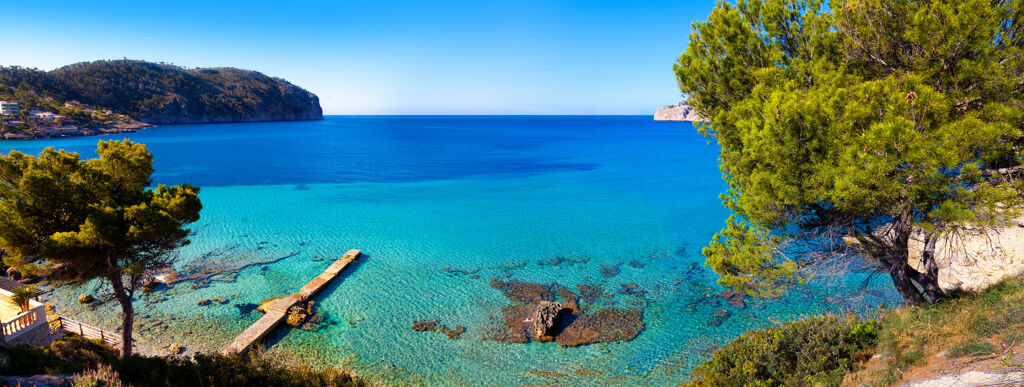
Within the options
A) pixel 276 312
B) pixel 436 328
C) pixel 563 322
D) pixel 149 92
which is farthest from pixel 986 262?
pixel 149 92

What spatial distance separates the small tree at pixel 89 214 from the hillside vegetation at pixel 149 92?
128m

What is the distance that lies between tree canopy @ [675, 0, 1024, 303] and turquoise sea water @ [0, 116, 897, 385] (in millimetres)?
5711

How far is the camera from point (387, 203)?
35906mm

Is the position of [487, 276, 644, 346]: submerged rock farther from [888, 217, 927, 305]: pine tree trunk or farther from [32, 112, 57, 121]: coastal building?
[32, 112, 57, 121]: coastal building

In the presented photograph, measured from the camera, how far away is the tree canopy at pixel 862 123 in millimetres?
7547

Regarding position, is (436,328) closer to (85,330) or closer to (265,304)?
(265,304)

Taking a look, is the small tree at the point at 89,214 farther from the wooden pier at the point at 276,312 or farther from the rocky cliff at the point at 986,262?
the rocky cliff at the point at 986,262

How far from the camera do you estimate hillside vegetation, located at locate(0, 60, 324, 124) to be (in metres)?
112

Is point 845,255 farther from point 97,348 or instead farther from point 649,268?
point 97,348

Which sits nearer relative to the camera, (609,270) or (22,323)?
(22,323)

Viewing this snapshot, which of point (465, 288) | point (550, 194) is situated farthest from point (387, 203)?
point (465, 288)

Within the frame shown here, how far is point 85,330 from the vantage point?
14102mm

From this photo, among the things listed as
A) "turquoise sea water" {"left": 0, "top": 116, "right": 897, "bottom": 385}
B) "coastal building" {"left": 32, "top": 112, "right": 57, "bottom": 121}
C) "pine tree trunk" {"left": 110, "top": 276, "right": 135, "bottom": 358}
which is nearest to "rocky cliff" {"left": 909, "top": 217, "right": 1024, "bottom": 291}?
"turquoise sea water" {"left": 0, "top": 116, "right": 897, "bottom": 385}

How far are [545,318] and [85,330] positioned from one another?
15.1 metres
